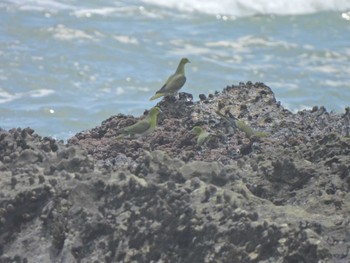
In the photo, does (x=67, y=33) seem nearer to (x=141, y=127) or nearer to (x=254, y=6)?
(x=254, y=6)

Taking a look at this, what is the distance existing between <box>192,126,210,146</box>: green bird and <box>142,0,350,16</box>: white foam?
1493 centimetres

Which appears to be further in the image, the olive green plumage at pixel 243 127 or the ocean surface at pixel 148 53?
the ocean surface at pixel 148 53

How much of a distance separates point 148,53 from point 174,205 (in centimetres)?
1430

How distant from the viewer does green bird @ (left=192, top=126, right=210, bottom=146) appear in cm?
680

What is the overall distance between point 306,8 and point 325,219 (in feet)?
58.3

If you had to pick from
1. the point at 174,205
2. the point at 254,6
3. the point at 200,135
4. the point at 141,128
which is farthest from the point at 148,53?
the point at 174,205

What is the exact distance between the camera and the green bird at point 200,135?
680 cm

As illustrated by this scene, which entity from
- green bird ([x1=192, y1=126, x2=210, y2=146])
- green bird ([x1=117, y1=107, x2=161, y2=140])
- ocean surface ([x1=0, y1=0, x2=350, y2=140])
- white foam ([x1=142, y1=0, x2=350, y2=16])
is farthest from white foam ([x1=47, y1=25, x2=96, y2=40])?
green bird ([x1=192, y1=126, x2=210, y2=146])

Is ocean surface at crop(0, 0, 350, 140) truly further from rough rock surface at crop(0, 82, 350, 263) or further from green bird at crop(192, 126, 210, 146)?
rough rock surface at crop(0, 82, 350, 263)

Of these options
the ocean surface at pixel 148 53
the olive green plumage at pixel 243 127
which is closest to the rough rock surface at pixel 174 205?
the olive green plumage at pixel 243 127

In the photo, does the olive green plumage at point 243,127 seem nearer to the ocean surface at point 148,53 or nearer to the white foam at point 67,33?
the ocean surface at point 148,53

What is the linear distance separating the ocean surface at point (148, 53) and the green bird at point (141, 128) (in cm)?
680

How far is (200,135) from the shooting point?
22.4 feet

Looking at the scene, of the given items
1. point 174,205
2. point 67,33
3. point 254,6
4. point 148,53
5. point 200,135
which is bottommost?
point 174,205
